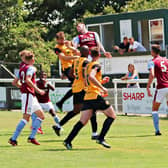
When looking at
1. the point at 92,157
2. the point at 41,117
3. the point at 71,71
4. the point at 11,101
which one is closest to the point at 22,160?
the point at 92,157

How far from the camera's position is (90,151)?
13.7 metres

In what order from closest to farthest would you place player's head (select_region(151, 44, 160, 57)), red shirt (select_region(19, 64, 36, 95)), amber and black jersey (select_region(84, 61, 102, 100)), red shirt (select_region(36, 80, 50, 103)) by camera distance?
amber and black jersey (select_region(84, 61, 102, 100)) < red shirt (select_region(19, 64, 36, 95)) < player's head (select_region(151, 44, 160, 57)) < red shirt (select_region(36, 80, 50, 103))

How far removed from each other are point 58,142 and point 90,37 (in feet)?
9.97

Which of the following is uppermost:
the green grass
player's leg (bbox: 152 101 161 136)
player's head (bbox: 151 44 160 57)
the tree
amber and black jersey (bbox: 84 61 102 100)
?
the tree

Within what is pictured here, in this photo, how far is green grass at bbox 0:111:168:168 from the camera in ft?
39.0

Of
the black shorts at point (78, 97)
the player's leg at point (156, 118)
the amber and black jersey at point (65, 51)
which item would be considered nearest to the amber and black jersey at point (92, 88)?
the black shorts at point (78, 97)

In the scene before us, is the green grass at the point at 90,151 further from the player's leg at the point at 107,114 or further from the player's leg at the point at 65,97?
the player's leg at the point at 65,97

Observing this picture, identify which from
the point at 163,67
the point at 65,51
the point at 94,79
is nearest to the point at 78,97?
the point at 65,51

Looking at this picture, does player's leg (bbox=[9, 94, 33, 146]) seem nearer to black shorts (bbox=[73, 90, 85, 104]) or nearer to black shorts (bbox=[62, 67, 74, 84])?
black shorts (bbox=[73, 90, 85, 104])

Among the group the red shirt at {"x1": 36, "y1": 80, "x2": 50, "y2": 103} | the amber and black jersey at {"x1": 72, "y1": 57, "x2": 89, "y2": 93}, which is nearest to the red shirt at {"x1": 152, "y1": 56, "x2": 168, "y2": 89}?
the amber and black jersey at {"x1": 72, "y1": 57, "x2": 89, "y2": 93}

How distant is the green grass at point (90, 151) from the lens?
1189 cm

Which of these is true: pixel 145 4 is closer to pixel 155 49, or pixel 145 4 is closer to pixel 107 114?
pixel 155 49

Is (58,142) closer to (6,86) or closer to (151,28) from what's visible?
(6,86)

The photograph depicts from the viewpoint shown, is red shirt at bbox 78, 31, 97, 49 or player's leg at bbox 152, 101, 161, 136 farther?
red shirt at bbox 78, 31, 97, 49
